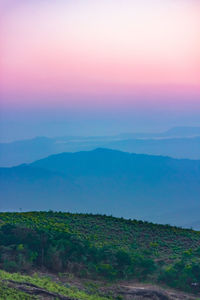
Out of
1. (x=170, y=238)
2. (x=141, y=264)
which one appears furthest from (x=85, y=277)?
(x=170, y=238)

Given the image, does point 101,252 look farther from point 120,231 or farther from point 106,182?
point 106,182

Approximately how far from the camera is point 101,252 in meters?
14.9

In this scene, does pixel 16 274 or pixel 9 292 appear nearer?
pixel 9 292

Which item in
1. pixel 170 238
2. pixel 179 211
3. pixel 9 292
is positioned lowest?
pixel 9 292

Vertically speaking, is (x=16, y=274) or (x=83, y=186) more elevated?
(x=83, y=186)

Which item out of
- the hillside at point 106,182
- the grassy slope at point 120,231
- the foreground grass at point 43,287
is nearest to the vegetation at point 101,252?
the grassy slope at point 120,231

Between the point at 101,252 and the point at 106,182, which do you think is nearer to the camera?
the point at 101,252

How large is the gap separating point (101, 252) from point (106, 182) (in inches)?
3454

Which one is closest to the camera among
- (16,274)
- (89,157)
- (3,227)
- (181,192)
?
(16,274)

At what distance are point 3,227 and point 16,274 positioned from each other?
10.2 ft

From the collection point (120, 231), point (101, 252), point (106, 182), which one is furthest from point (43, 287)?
point (106, 182)

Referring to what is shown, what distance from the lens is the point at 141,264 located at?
47.6 feet

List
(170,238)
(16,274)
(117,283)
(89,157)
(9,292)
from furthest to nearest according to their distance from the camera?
(89,157) < (170,238) < (117,283) < (16,274) < (9,292)

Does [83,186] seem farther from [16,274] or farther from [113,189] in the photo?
[16,274]
